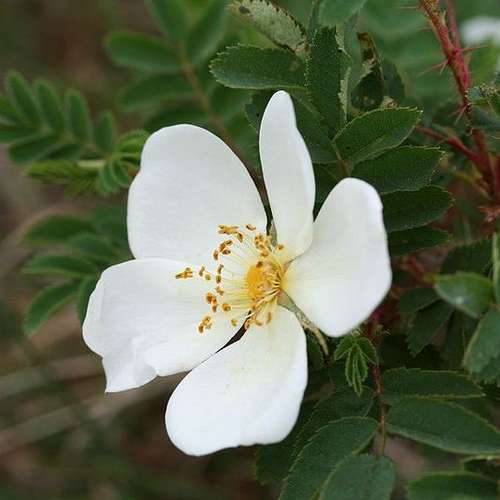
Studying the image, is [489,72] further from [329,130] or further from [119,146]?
[119,146]

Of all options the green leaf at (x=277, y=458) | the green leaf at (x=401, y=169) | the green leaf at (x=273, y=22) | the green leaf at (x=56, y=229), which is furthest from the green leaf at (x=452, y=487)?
the green leaf at (x=56, y=229)

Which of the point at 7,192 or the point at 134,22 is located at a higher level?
the point at 134,22

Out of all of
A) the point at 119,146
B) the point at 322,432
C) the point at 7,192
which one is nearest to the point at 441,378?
the point at 322,432

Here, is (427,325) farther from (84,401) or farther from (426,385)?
(84,401)

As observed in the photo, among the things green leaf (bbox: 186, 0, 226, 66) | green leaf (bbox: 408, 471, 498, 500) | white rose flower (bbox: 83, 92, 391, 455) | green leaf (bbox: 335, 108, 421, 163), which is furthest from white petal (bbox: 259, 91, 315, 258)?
green leaf (bbox: 186, 0, 226, 66)

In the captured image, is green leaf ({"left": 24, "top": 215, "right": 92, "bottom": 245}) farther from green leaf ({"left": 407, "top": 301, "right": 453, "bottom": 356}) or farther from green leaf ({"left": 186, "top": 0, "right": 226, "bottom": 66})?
green leaf ({"left": 407, "top": 301, "right": 453, "bottom": 356})

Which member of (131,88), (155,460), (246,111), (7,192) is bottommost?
(155,460)

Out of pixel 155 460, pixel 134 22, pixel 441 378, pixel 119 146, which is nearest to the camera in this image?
pixel 441 378

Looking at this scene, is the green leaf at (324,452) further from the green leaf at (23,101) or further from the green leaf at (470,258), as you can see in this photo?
the green leaf at (23,101)
